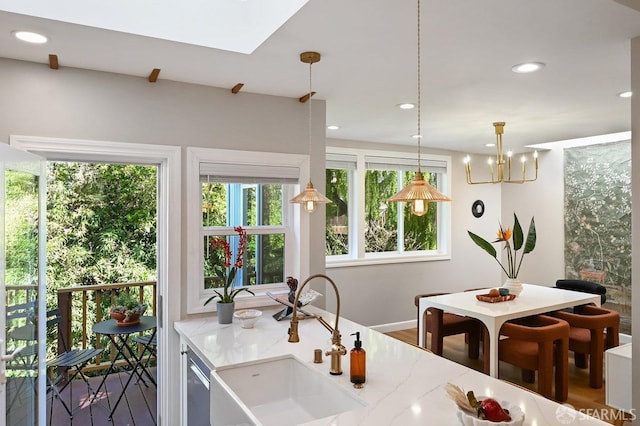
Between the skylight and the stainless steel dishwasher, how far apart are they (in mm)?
1693

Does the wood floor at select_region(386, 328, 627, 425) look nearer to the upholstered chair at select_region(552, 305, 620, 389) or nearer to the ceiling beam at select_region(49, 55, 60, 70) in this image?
the upholstered chair at select_region(552, 305, 620, 389)

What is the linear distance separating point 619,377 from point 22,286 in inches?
140

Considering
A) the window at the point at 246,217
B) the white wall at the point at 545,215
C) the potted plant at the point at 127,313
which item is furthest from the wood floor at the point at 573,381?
the potted plant at the point at 127,313

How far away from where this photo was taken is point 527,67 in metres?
2.68

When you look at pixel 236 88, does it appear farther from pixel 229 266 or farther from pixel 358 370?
pixel 358 370

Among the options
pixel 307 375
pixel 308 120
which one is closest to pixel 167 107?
pixel 308 120

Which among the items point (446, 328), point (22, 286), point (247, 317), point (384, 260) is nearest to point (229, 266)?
point (247, 317)

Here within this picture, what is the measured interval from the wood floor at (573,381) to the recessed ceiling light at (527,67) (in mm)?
2323

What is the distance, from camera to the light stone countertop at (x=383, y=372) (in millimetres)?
1562

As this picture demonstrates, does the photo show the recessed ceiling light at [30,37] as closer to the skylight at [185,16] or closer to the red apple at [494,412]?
the skylight at [185,16]

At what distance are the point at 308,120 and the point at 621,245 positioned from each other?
4204 millimetres

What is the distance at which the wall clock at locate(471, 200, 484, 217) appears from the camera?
21.0ft

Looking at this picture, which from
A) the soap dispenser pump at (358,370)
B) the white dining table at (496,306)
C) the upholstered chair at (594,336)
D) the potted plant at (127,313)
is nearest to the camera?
the soap dispenser pump at (358,370)

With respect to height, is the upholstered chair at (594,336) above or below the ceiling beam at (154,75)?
below
